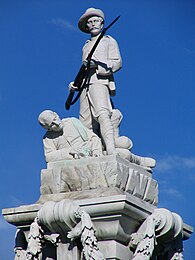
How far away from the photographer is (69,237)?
55.0 feet

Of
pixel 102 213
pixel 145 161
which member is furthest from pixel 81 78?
pixel 102 213

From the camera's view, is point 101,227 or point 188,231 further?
point 188,231

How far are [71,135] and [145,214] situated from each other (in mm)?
2053

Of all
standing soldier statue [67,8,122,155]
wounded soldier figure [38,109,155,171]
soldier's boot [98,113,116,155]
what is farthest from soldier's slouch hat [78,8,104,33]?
soldier's boot [98,113,116,155]

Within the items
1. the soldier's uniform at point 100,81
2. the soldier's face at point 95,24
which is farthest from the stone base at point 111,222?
the soldier's face at point 95,24

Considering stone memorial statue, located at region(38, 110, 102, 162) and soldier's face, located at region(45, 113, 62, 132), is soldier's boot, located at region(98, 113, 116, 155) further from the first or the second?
soldier's face, located at region(45, 113, 62, 132)

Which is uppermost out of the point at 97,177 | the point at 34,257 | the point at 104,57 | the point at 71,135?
the point at 104,57

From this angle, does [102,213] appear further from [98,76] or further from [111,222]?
[98,76]

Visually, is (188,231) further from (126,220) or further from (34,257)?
(34,257)

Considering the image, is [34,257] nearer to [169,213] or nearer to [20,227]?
[20,227]

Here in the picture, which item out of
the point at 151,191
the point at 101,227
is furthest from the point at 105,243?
the point at 151,191

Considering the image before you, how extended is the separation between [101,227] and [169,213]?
130 centimetres

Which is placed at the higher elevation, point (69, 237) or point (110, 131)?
point (110, 131)

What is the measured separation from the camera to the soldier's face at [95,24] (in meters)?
18.8
